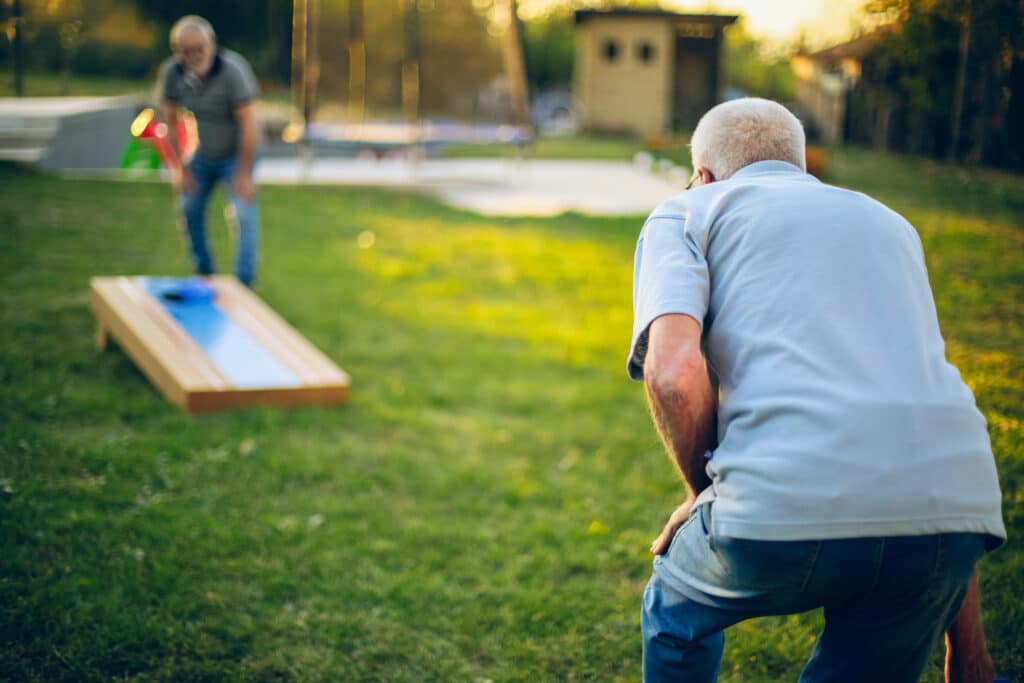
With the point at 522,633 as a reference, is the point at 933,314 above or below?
above

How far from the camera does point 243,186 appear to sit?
7281mm

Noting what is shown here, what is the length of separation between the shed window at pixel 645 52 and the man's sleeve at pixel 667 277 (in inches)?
1112

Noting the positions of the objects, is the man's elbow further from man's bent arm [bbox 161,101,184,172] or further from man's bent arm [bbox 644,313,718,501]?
man's bent arm [bbox 161,101,184,172]

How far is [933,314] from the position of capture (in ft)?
6.46

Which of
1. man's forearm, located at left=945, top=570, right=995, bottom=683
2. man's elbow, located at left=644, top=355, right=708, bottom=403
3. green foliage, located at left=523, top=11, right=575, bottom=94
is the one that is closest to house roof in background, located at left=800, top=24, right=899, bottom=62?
man's forearm, located at left=945, top=570, right=995, bottom=683

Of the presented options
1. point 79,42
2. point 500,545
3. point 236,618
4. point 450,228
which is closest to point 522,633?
point 500,545

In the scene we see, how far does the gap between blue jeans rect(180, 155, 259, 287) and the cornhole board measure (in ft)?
2.66

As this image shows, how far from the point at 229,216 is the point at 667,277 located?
610 cm

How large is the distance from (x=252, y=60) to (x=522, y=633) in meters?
25.3

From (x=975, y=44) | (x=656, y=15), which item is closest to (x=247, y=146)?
(x=975, y=44)

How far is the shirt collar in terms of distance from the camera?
2.13 metres

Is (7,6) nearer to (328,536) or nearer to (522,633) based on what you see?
(328,536)

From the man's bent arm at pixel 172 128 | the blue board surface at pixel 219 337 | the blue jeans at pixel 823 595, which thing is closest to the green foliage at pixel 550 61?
the man's bent arm at pixel 172 128

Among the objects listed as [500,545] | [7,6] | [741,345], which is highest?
[7,6]
